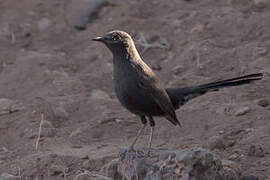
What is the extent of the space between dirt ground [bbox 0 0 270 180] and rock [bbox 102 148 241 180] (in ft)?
1.63

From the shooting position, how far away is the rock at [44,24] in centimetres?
1118

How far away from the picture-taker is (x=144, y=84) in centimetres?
614

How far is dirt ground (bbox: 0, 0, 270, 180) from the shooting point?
22.3 feet

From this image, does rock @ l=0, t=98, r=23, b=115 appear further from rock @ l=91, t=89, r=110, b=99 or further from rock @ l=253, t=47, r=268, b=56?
rock @ l=253, t=47, r=268, b=56

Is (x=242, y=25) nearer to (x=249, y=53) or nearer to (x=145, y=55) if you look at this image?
(x=249, y=53)

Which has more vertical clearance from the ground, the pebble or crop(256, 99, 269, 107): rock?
crop(256, 99, 269, 107): rock

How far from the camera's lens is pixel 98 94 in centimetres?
875

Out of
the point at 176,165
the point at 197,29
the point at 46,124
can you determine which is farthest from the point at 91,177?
the point at 197,29

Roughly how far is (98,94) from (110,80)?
57 cm

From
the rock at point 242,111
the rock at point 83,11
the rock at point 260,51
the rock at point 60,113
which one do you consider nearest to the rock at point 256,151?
the rock at point 242,111

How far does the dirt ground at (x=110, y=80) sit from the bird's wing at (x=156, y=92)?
2.17 ft

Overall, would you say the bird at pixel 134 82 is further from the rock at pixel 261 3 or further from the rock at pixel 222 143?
the rock at pixel 261 3

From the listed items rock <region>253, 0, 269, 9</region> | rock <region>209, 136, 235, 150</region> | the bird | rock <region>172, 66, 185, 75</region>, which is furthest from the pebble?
rock <region>209, 136, 235, 150</region>

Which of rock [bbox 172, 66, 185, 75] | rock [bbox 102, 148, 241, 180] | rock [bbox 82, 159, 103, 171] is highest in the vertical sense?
rock [bbox 102, 148, 241, 180]
